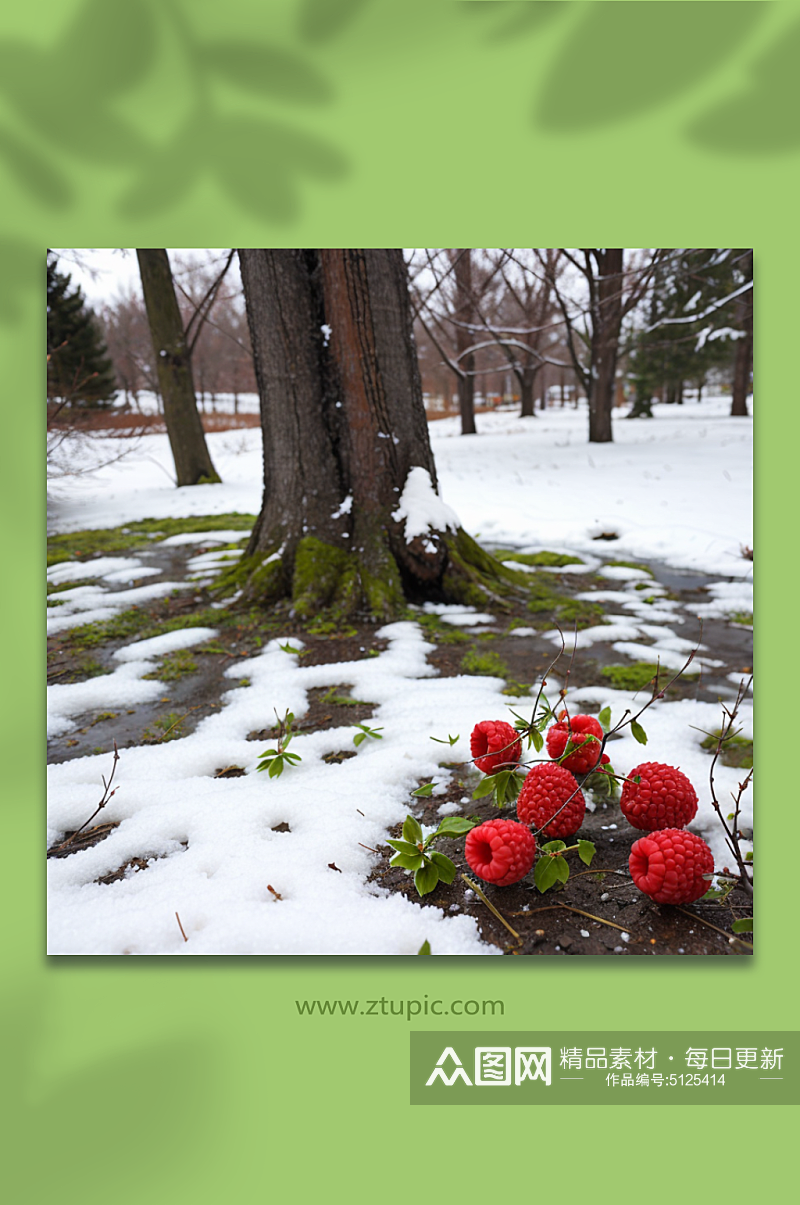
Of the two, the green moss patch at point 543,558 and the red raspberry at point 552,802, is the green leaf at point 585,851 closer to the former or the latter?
the red raspberry at point 552,802

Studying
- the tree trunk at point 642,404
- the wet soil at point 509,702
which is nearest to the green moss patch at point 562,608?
the wet soil at point 509,702

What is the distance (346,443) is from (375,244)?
1.39m

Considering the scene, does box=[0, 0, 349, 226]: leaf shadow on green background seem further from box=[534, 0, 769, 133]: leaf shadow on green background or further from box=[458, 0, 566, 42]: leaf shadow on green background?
box=[534, 0, 769, 133]: leaf shadow on green background

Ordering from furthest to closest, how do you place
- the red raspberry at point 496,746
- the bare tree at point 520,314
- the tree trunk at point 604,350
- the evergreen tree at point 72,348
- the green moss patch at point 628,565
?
the tree trunk at point 604,350 → the bare tree at point 520,314 → the green moss patch at point 628,565 → the evergreen tree at point 72,348 → the red raspberry at point 496,746

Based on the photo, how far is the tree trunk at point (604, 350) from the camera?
6.51m

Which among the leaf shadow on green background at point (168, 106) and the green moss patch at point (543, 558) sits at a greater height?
the leaf shadow on green background at point (168, 106)

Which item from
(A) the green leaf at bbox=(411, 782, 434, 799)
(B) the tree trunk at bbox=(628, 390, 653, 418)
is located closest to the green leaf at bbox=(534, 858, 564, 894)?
(A) the green leaf at bbox=(411, 782, 434, 799)

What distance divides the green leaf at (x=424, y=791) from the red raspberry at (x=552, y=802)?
0.23m

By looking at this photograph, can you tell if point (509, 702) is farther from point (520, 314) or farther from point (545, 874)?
point (520, 314)

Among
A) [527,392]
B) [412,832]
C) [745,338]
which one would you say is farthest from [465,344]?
[412,832]

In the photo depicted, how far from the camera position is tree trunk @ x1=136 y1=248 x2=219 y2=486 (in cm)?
664

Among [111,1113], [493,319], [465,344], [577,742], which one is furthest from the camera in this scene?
[465,344]

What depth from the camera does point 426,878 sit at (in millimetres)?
1006

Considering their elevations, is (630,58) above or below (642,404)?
below
